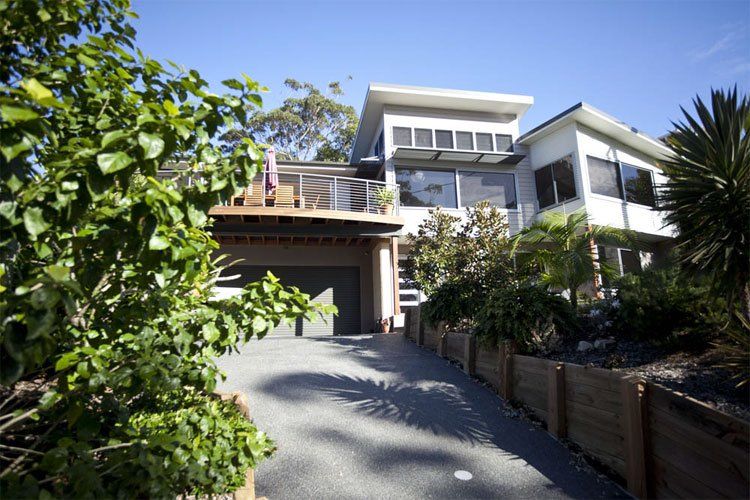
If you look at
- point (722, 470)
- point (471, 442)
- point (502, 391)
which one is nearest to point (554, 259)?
point (502, 391)

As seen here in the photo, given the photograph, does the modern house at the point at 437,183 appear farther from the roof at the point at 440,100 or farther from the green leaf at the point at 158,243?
the green leaf at the point at 158,243

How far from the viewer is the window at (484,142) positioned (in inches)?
589

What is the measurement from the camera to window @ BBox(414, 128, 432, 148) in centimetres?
1465

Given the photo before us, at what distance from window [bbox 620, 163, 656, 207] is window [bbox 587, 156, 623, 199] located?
1.02 ft

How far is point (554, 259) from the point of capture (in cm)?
752

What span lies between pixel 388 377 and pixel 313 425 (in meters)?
1.98

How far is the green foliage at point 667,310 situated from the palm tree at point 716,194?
0.39m

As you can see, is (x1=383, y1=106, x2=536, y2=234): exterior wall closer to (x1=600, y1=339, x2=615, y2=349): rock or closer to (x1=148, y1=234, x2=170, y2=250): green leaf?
(x1=600, y1=339, x2=615, y2=349): rock

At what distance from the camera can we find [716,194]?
377 cm

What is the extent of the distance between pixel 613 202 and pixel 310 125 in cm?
2149

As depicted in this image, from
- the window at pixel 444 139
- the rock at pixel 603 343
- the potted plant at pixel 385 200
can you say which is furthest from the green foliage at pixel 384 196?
the rock at pixel 603 343

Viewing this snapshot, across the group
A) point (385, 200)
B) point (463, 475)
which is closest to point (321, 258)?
point (385, 200)

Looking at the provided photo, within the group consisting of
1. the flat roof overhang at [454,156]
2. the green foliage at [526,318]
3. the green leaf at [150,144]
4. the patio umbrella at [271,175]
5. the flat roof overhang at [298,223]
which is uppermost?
the flat roof overhang at [454,156]

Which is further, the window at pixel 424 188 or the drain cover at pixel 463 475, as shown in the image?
the window at pixel 424 188
